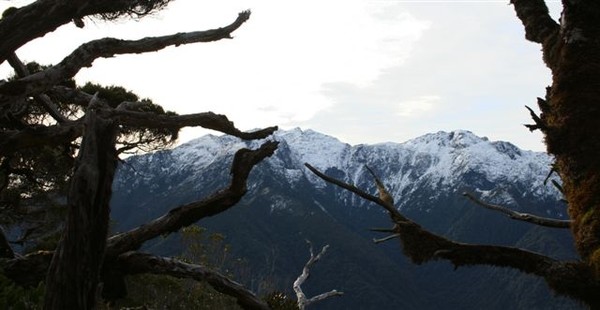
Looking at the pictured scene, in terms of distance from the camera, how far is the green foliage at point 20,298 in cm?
499

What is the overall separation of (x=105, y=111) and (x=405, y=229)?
8.38ft

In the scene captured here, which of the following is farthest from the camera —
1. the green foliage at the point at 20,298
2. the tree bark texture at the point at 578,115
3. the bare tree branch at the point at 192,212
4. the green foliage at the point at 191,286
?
the green foliage at the point at 191,286

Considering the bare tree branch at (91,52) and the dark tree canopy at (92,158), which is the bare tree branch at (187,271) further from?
the bare tree branch at (91,52)

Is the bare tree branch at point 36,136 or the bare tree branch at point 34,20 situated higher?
the bare tree branch at point 34,20

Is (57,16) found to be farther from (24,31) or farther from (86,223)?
(86,223)

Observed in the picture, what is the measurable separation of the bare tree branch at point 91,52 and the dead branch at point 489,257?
5.57 meters

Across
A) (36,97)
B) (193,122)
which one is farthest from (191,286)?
(193,122)

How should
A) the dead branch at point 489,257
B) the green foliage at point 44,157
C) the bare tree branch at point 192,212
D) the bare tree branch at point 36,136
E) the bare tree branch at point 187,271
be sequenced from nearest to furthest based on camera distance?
the dead branch at point 489,257 → the bare tree branch at point 187,271 → the bare tree branch at point 192,212 → the bare tree branch at point 36,136 → the green foliage at point 44,157

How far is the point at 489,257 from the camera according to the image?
3420 mm

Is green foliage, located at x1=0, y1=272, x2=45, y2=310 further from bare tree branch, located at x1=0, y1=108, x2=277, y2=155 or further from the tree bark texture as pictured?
the tree bark texture

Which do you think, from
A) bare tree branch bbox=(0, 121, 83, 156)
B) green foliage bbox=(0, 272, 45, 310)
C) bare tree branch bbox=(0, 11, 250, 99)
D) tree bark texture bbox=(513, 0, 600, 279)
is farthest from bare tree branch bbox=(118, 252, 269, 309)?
bare tree branch bbox=(0, 11, 250, 99)

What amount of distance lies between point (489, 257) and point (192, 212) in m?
3.51

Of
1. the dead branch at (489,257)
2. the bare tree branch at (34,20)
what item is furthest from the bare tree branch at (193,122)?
the dead branch at (489,257)

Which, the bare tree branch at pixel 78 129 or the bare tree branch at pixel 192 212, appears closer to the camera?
the bare tree branch at pixel 192 212
